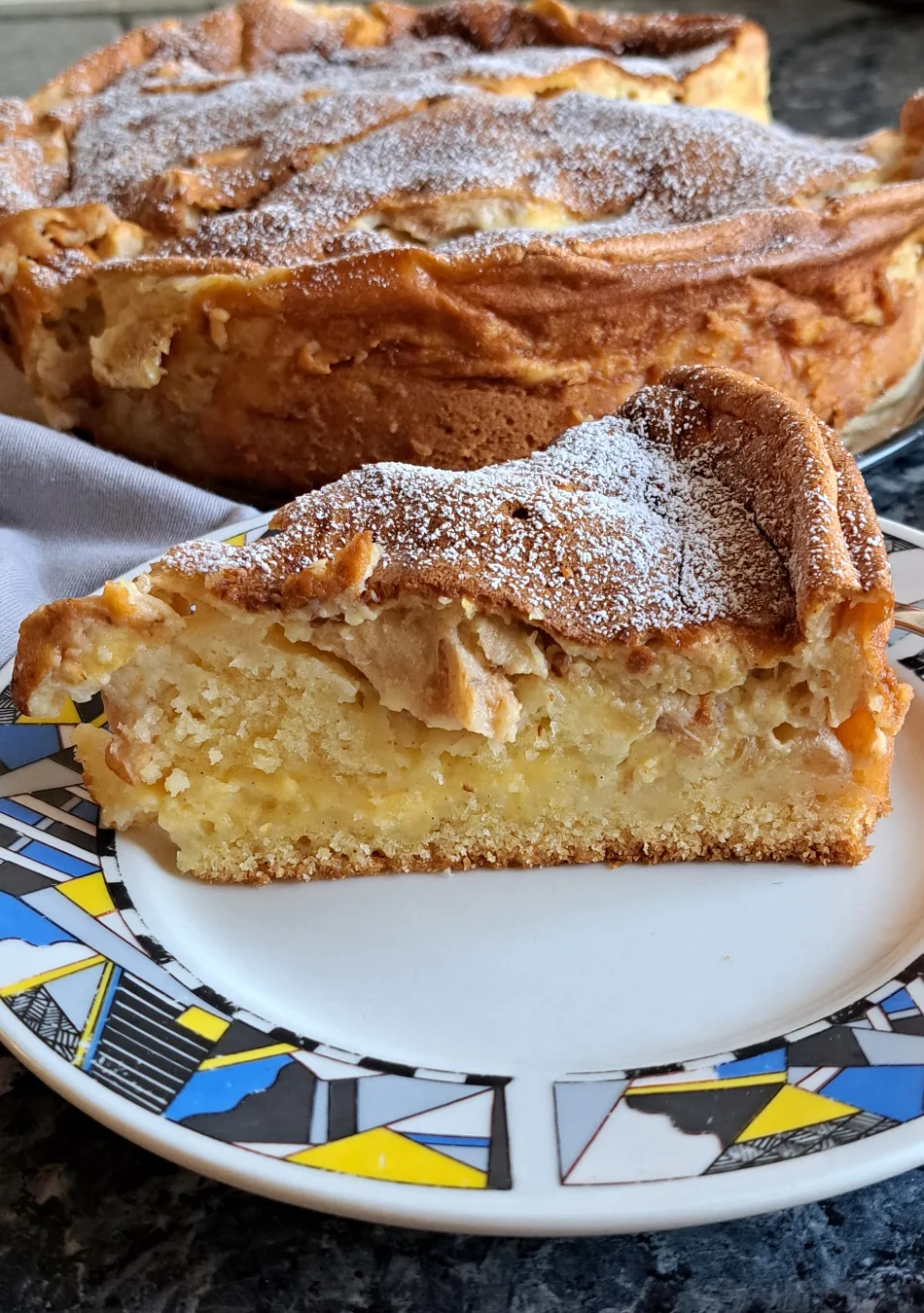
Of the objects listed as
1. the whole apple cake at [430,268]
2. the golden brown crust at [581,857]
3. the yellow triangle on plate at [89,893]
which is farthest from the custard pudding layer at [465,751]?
the whole apple cake at [430,268]

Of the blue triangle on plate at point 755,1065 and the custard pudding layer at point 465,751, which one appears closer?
the blue triangle on plate at point 755,1065

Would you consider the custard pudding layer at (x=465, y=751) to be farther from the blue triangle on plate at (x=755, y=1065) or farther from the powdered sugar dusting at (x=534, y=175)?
the powdered sugar dusting at (x=534, y=175)

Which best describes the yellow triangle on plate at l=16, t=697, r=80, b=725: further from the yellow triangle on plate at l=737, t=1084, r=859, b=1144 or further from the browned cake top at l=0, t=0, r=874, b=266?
the yellow triangle on plate at l=737, t=1084, r=859, b=1144

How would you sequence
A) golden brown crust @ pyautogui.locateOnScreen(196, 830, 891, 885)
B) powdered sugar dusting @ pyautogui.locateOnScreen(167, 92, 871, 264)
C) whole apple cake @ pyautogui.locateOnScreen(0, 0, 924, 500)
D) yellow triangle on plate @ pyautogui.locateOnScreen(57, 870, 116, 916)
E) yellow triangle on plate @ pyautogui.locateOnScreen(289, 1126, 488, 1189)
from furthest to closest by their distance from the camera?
powdered sugar dusting @ pyautogui.locateOnScreen(167, 92, 871, 264) < whole apple cake @ pyautogui.locateOnScreen(0, 0, 924, 500) < golden brown crust @ pyautogui.locateOnScreen(196, 830, 891, 885) < yellow triangle on plate @ pyautogui.locateOnScreen(57, 870, 116, 916) < yellow triangle on plate @ pyautogui.locateOnScreen(289, 1126, 488, 1189)

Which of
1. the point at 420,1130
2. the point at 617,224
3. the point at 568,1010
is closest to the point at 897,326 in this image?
the point at 617,224

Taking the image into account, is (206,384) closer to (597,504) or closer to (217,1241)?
(597,504)

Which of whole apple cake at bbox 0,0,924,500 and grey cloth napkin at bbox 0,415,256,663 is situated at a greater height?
whole apple cake at bbox 0,0,924,500

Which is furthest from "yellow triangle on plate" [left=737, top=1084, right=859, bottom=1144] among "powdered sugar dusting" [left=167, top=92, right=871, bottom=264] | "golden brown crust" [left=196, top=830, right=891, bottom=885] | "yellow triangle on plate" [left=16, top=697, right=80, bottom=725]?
"powdered sugar dusting" [left=167, top=92, right=871, bottom=264]
